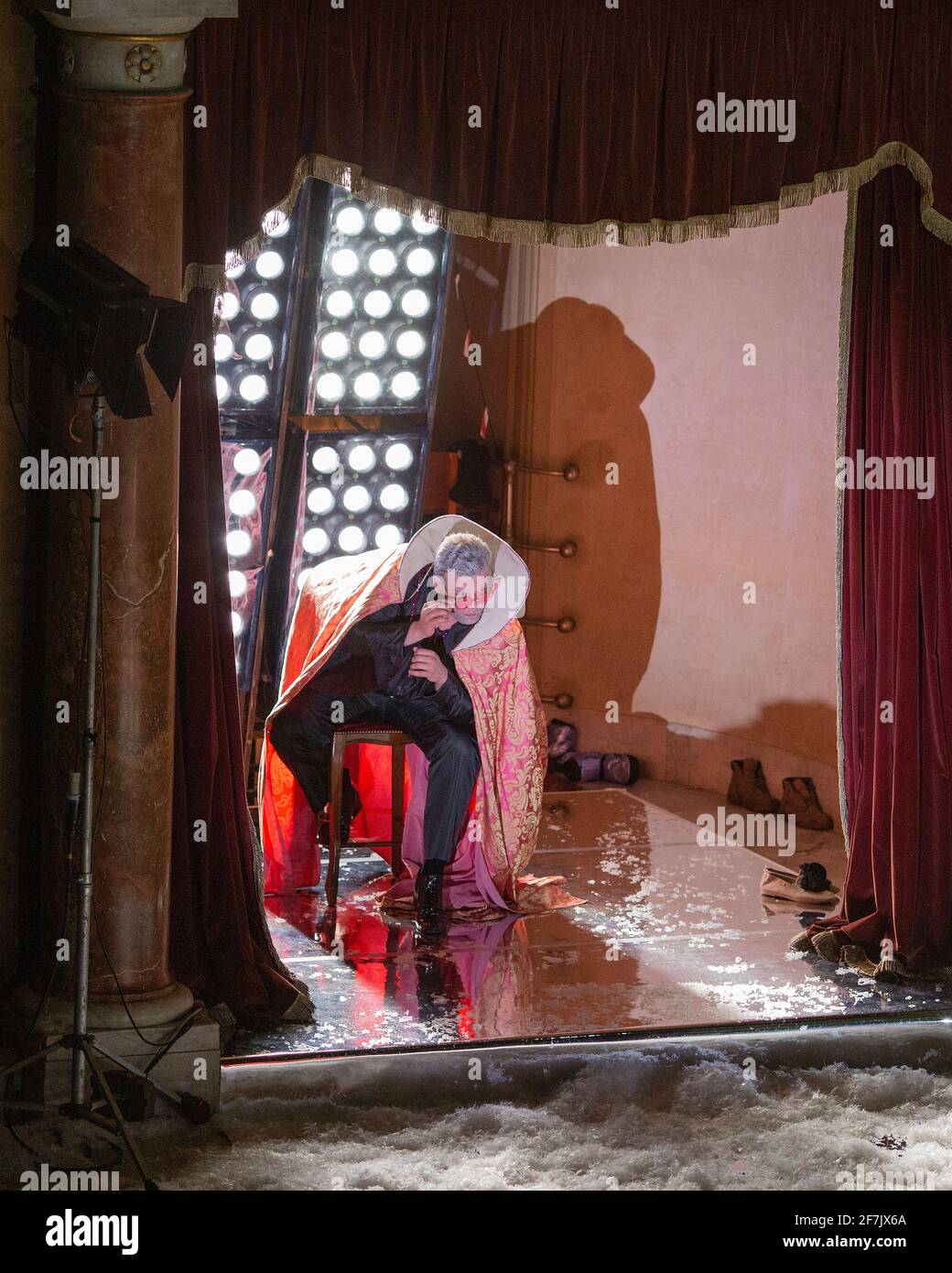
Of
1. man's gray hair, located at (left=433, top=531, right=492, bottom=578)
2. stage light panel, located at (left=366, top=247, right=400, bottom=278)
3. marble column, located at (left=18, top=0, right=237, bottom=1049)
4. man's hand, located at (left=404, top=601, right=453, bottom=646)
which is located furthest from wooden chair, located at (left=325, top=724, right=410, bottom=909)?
stage light panel, located at (left=366, top=247, right=400, bottom=278)

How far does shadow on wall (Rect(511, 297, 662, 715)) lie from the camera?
8070mm

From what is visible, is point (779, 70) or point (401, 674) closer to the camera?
point (779, 70)

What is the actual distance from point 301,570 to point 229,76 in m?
3.50

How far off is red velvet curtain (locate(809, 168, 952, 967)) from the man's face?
48.9 inches

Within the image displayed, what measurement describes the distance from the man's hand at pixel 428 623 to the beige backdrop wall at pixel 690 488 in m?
2.32

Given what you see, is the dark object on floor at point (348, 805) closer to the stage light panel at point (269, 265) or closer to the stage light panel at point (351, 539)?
the stage light panel at point (351, 539)

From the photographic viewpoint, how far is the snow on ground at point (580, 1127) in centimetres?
376

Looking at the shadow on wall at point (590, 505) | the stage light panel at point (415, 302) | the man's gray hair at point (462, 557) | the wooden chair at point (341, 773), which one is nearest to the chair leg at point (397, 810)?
the wooden chair at point (341, 773)

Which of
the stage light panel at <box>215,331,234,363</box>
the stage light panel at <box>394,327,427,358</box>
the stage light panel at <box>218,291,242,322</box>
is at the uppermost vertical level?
the stage light panel at <box>218,291,242,322</box>

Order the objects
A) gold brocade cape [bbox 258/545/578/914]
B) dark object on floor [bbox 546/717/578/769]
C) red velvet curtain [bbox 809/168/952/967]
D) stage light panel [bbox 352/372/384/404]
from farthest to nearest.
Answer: dark object on floor [bbox 546/717/578/769]
stage light panel [bbox 352/372/384/404]
gold brocade cape [bbox 258/545/578/914]
red velvet curtain [bbox 809/168/952/967]

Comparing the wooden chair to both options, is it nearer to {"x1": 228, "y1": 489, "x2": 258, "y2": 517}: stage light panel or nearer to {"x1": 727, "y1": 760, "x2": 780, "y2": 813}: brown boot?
{"x1": 228, "y1": 489, "x2": 258, "y2": 517}: stage light panel

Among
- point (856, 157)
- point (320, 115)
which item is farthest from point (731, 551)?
point (320, 115)
